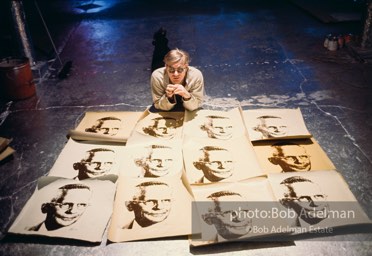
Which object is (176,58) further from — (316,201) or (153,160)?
(316,201)

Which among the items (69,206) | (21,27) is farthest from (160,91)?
(21,27)

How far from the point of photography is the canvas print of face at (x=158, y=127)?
2.28 metres

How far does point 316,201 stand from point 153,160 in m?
1.05

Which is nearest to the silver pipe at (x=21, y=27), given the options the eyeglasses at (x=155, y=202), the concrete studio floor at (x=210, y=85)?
the concrete studio floor at (x=210, y=85)

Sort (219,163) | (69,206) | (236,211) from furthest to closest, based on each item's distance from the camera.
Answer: (219,163)
(69,206)
(236,211)

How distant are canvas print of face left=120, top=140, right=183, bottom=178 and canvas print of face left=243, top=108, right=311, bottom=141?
1.95 feet

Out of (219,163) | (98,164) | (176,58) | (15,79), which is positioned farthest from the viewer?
(15,79)

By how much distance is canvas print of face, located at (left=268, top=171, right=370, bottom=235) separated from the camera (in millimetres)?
1609

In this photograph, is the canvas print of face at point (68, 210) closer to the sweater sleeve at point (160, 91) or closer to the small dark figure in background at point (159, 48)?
the sweater sleeve at point (160, 91)

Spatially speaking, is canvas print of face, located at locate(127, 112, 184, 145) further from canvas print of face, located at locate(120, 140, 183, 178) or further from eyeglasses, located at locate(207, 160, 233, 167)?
eyeglasses, located at locate(207, 160, 233, 167)

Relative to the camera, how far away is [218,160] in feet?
6.67

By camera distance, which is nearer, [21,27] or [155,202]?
[155,202]

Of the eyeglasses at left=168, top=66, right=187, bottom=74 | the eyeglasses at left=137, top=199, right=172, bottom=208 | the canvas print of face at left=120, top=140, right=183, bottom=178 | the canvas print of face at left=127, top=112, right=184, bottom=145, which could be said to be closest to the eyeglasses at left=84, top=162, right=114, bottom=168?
the canvas print of face at left=120, top=140, right=183, bottom=178

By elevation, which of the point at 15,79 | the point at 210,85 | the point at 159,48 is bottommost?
the point at 210,85
